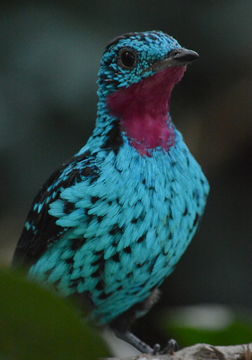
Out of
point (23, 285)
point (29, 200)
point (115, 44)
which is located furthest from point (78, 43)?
point (23, 285)

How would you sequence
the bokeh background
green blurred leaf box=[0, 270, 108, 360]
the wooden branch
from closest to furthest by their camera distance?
green blurred leaf box=[0, 270, 108, 360], the wooden branch, the bokeh background

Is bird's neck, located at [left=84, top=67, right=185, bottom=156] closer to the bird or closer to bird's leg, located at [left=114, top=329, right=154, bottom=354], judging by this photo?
the bird

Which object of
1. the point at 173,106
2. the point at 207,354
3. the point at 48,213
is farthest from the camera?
the point at 173,106

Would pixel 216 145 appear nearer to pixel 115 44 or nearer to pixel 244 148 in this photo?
pixel 244 148

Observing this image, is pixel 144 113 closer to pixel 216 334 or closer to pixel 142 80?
pixel 142 80

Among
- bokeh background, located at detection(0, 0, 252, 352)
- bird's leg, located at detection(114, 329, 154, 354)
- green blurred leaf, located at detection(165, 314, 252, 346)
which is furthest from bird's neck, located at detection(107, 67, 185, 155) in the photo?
bokeh background, located at detection(0, 0, 252, 352)

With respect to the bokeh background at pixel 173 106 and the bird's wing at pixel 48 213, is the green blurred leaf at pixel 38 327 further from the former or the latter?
the bokeh background at pixel 173 106

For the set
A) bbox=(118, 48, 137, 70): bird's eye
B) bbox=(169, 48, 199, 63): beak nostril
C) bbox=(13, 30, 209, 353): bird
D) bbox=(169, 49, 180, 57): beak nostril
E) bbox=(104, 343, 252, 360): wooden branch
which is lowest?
bbox=(104, 343, 252, 360): wooden branch

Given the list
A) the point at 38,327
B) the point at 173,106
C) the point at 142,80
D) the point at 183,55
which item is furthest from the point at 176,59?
the point at 173,106
